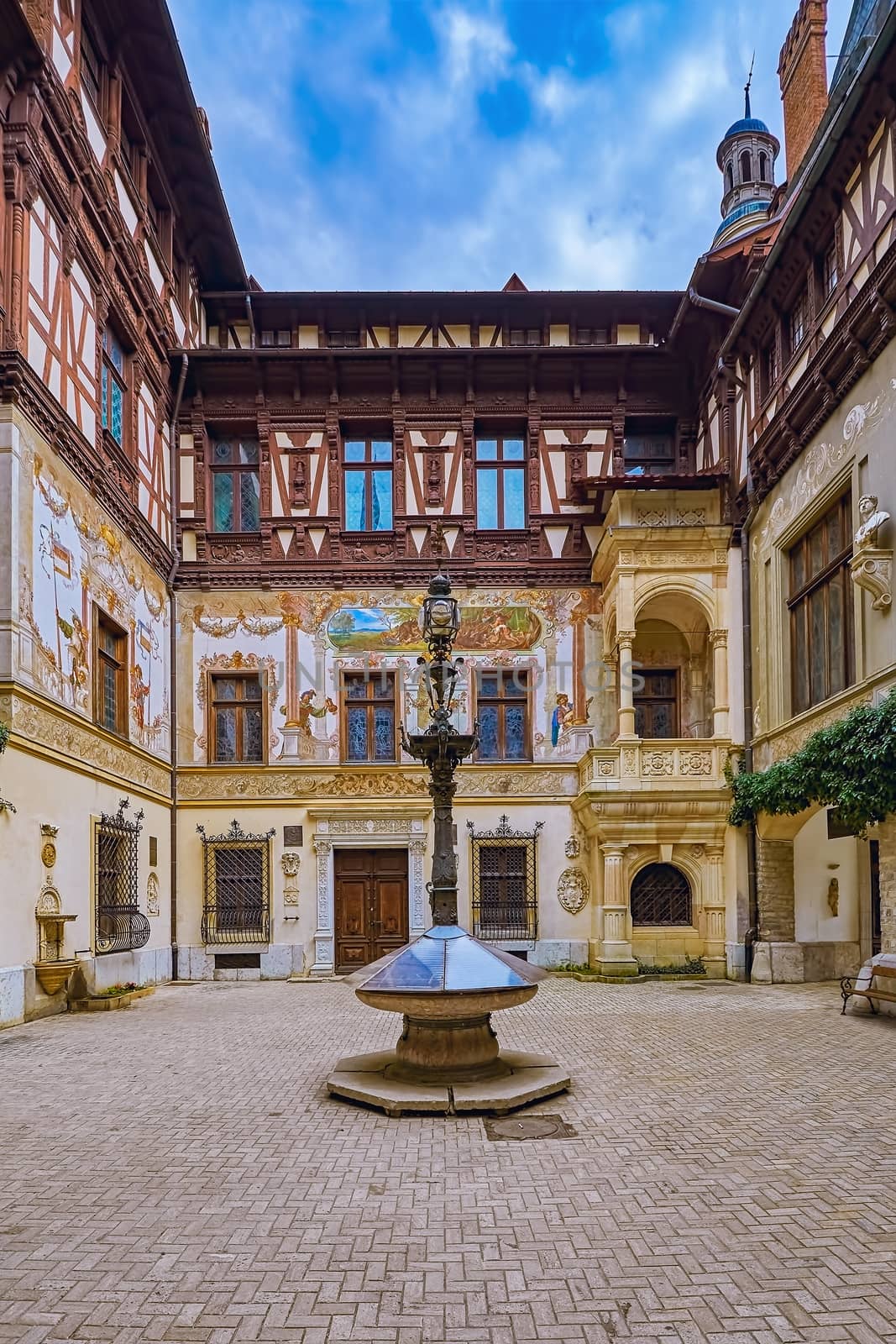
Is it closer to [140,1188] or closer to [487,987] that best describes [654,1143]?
[487,987]

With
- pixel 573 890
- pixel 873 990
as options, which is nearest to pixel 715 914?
pixel 573 890

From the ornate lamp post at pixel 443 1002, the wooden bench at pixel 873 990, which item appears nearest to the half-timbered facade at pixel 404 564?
the wooden bench at pixel 873 990

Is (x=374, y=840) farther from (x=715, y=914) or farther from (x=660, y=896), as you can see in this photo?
(x=715, y=914)

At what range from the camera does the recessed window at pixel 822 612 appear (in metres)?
13.3

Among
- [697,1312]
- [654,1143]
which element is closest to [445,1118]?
[654,1143]

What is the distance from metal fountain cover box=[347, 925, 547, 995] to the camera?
301 inches

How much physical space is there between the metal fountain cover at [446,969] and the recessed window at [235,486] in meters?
12.9

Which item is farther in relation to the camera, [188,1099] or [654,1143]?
[188,1099]

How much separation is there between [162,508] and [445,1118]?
551 inches

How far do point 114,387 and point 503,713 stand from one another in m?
8.93

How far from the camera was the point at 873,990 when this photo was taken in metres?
11.6

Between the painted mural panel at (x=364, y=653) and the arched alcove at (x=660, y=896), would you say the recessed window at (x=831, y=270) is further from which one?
the arched alcove at (x=660, y=896)

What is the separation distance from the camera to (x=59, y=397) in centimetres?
1329

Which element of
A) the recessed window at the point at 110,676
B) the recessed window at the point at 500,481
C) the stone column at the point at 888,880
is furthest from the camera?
the recessed window at the point at 500,481
